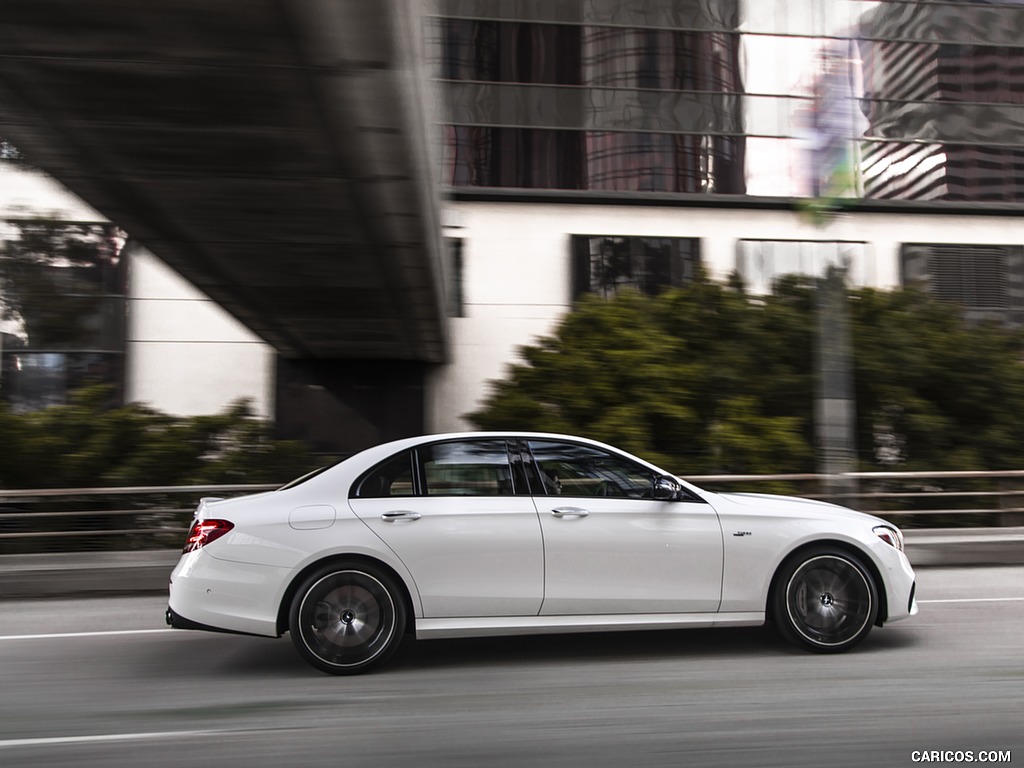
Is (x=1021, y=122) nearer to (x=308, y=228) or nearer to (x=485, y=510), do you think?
(x=308, y=228)

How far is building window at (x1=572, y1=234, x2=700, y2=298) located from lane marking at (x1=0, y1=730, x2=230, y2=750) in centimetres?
1735

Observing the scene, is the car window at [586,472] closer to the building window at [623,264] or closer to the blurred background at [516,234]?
the blurred background at [516,234]

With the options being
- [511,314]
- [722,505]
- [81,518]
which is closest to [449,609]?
[722,505]

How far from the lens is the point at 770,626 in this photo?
22.2ft

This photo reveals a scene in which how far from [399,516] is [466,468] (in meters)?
0.56

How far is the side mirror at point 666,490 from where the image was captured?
19.5ft

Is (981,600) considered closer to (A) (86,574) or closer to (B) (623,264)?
(A) (86,574)

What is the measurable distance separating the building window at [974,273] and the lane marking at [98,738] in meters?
21.2

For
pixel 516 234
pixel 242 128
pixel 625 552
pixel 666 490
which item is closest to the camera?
pixel 625 552

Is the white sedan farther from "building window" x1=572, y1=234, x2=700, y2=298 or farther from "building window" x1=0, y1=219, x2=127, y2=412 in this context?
"building window" x1=572, y1=234, x2=700, y2=298

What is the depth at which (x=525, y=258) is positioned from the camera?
21219 mm

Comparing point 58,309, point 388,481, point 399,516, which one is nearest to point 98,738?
point 399,516

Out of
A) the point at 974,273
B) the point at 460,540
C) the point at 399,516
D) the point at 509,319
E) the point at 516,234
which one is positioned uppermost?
the point at 516,234

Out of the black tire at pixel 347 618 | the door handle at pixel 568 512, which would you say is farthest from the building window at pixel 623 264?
the black tire at pixel 347 618
